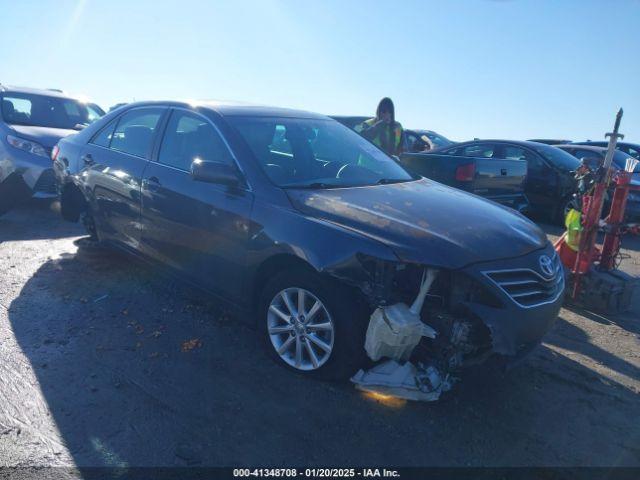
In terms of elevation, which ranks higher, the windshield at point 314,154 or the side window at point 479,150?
the side window at point 479,150

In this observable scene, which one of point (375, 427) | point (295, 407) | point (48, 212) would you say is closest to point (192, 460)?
point (295, 407)

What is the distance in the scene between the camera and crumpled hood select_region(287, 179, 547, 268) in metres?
2.67

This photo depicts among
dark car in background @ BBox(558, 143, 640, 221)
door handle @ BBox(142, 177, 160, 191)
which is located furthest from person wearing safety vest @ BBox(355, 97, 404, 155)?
door handle @ BBox(142, 177, 160, 191)

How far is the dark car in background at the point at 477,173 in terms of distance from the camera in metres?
5.53

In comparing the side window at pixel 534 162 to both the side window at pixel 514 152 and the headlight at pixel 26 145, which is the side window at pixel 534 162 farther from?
the headlight at pixel 26 145

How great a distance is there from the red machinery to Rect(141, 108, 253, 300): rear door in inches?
128

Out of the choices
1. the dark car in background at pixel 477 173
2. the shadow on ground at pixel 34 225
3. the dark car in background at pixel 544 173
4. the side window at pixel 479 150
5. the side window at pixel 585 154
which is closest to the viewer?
the dark car in background at pixel 477 173

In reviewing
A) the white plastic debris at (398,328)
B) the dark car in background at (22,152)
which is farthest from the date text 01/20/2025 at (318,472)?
the dark car in background at (22,152)

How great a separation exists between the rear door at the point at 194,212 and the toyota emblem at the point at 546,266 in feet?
6.29

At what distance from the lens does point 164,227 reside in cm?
383

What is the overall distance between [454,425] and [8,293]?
391 centimetres

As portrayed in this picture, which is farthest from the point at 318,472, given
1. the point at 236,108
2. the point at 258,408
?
the point at 236,108

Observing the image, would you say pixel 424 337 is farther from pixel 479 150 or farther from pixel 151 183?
pixel 479 150

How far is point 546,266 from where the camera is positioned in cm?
301
